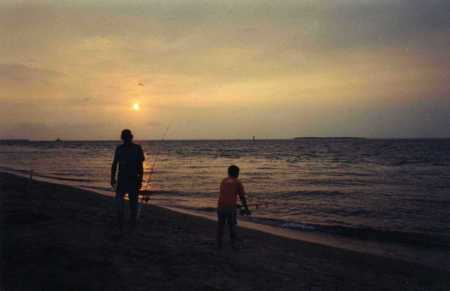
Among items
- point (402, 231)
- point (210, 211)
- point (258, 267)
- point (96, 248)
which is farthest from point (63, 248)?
point (402, 231)

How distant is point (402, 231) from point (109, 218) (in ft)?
26.9

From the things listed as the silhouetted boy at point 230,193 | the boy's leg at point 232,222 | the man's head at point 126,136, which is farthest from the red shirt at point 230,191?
the man's head at point 126,136

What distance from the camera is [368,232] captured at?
35.6ft

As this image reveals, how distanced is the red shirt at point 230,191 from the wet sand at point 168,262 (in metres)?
0.94

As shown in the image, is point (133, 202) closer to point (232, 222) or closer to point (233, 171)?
point (232, 222)

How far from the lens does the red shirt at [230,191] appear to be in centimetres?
694

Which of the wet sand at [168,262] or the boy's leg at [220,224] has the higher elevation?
the boy's leg at [220,224]

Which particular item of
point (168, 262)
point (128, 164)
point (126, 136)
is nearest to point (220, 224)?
point (168, 262)

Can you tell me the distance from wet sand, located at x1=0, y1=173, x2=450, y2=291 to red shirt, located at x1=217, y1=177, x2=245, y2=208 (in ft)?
3.08

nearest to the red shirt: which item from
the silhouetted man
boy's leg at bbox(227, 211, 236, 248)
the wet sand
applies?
boy's leg at bbox(227, 211, 236, 248)

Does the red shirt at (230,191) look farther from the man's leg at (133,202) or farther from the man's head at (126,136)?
the man's head at (126,136)

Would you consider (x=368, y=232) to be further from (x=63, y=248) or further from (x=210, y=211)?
(x=63, y=248)

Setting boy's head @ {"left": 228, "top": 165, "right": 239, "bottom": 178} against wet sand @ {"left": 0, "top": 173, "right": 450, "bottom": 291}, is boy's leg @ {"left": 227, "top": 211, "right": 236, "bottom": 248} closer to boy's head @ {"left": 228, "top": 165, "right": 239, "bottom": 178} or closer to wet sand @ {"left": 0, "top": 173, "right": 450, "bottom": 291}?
wet sand @ {"left": 0, "top": 173, "right": 450, "bottom": 291}

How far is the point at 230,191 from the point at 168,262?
1.66 meters
